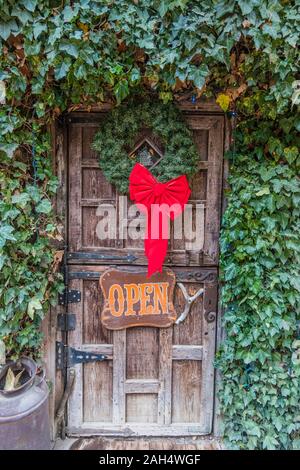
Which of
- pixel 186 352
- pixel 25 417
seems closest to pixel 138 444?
pixel 186 352

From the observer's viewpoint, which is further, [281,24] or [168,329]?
[168,329]

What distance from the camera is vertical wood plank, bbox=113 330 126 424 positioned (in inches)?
80.8

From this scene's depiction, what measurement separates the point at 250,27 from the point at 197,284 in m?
1.39

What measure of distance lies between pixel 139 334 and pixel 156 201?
85 cm

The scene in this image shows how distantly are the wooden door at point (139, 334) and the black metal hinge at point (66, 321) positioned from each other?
0.03 meters

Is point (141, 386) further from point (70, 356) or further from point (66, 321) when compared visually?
point (66, 321)

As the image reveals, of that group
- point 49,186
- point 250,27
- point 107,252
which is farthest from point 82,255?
point 250,27

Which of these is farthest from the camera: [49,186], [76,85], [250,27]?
[49,186]

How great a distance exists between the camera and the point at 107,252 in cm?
203

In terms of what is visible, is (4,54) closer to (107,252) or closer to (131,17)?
(131,17)

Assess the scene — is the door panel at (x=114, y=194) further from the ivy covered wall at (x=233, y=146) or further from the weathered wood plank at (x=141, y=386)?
the weathered wood plank at (x=141, y=386)

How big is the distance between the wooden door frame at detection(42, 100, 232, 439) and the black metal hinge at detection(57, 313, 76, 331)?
0.02 m

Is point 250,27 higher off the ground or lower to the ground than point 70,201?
higher

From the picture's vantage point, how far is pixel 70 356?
2.08 metres
